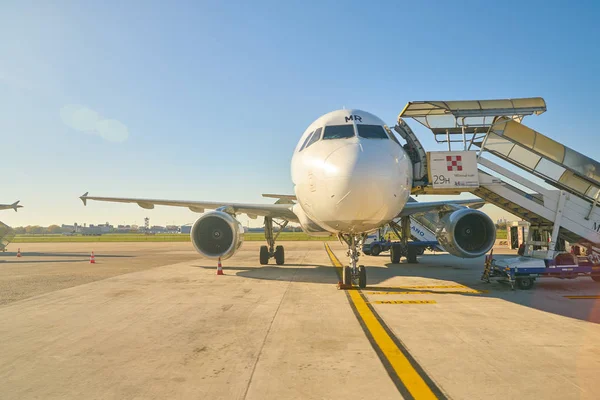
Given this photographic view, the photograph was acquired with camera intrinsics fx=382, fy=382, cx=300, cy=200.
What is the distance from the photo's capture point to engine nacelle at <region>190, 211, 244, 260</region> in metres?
12.0

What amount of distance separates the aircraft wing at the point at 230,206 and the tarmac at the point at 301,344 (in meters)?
5.20

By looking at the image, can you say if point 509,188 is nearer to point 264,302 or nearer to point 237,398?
point 264,302

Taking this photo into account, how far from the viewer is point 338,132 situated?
8227 mm

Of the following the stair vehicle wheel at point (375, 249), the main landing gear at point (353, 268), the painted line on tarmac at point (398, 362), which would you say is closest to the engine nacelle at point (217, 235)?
the main landing gear at point (353, 268)

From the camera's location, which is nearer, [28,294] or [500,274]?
[28,294]

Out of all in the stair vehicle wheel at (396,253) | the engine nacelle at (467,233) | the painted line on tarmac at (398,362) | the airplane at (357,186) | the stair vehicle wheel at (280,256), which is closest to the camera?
the painted line on tarmac at (398,362)

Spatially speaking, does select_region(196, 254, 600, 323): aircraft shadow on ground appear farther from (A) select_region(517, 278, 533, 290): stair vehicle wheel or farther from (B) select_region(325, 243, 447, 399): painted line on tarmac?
(B) select_region(325, 243, 447, 399): painted line on tarmac

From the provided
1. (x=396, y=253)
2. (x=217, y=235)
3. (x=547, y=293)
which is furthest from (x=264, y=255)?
(x=547, y=293)

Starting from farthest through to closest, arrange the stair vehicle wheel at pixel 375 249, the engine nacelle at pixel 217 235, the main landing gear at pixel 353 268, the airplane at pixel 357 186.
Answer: the stair vehicle wheel at pixel 375 249, the engine nacelle at pixel 217 235, the main landing gear at pixel 353 268, the airplane at pixel 357 186

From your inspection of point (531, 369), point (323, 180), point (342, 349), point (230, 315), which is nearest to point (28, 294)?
point (230, 315)

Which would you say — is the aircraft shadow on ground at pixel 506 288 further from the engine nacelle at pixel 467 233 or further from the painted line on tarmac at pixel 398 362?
the painted line on tarmac at pixel 398 362

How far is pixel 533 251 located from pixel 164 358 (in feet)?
33.2

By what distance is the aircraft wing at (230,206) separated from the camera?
14.0 m

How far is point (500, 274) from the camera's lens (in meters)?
9.70
